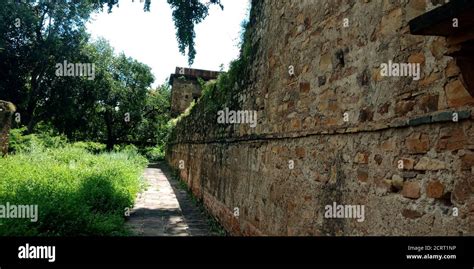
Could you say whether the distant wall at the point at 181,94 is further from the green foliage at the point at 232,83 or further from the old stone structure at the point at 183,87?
the green foliage at the point at 232,83

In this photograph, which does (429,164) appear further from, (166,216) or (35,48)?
(35,48)

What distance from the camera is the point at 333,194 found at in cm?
330

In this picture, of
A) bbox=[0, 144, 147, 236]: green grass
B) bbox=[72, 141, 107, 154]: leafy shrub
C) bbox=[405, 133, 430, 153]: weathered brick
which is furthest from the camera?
bbox=[72, 141, 107, 154]: leafy shrub

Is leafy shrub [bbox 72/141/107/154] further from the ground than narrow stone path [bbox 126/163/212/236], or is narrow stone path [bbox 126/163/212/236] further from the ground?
leafy shrub [bbox 72/141/107/154]

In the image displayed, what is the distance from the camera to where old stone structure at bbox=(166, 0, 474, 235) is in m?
2.13

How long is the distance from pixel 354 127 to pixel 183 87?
28999 mm

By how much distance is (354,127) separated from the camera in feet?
9.90

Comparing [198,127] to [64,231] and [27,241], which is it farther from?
[27,241]

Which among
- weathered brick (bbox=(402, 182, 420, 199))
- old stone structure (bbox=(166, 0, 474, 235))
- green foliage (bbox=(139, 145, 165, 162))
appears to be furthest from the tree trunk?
weathered brick (bbox=(402, 182, 420, 199))

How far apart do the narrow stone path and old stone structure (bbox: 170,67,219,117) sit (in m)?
19.1

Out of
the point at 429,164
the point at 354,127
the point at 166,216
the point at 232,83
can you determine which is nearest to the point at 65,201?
the point at 166,216

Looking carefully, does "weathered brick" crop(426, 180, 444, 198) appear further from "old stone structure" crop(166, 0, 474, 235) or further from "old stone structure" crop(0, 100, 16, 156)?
"old stone structure" crop(0, 100, 16, 156)

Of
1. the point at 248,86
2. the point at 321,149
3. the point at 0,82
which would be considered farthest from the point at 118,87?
the point at 321,149

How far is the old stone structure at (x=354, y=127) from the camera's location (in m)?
2.13
